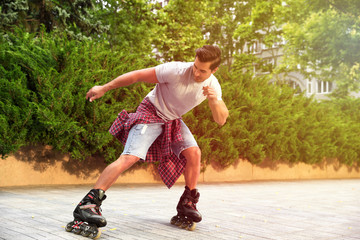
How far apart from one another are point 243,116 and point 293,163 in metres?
3.20

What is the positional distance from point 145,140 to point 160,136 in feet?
1.21

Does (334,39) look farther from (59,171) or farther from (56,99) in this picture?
(56,99)

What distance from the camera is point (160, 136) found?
450 centimetres

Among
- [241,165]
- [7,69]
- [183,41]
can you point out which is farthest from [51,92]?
[183,41]

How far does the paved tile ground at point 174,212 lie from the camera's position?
4.00m

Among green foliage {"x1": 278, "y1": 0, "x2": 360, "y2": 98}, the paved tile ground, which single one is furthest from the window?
the paved tile ground

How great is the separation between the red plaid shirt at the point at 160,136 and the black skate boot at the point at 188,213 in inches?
10.1

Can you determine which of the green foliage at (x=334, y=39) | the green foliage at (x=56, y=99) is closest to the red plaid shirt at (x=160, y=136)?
the green foliage at (x=56, y=99)

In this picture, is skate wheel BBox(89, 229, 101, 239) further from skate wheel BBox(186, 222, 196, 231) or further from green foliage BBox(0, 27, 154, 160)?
green foliage BBox(0, 27, 154, 160)

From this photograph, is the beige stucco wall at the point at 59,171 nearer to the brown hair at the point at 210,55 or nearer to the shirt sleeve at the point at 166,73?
the shirt sleeve at the point at 166,73

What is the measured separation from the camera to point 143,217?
488 cm

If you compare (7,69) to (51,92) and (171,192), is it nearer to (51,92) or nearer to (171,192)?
(51,92)

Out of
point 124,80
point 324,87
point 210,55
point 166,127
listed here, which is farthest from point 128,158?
point 324,87

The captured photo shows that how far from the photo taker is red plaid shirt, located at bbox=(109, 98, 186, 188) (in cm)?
429
